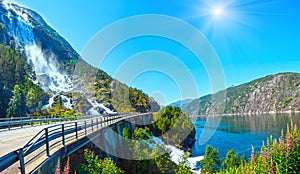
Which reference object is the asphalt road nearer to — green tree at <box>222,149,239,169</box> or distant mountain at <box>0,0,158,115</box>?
green tree at <box>222,149,239,169</box>

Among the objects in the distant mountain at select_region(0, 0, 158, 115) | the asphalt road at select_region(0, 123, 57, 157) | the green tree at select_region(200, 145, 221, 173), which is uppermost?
the distant mountain at select_region(0, 0, 158, 115)

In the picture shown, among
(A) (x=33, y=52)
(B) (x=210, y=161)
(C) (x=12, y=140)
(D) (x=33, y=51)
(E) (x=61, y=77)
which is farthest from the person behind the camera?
(D) (x=33, y=51)

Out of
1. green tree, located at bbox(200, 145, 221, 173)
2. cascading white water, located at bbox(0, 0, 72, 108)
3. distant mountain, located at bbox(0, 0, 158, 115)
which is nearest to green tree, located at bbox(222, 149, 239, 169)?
green tree, located at bbox(200, 145, 221, 173)

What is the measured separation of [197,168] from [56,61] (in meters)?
133

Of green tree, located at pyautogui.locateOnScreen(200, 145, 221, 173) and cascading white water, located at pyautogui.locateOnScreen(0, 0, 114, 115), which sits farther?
cascading white water, located at pyautogui.locateOnScreen(0, 0, 114, 115)

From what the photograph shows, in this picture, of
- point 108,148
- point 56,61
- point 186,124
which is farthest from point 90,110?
point 56,61

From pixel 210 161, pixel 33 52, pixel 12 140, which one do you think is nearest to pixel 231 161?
pixel 210 161

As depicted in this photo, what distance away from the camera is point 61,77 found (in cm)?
13800

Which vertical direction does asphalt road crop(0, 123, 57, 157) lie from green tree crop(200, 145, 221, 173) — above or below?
above

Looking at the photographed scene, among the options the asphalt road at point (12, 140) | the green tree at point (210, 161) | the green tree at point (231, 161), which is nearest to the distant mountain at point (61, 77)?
the green tree at point (210, 161)

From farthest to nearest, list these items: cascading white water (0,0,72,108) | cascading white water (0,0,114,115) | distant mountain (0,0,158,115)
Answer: cascading white water (0,0,72,108) → cascading white water (0,0,114,115) → distant mountain (0,0,158,115)

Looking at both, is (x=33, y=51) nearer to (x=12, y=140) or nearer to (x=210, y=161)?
(x=210, y=161)

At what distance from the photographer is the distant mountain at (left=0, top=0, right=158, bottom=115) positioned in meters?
83.4

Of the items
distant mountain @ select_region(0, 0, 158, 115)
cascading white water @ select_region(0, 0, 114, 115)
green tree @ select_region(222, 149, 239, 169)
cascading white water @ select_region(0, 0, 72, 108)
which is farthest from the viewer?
cascading white water @ select_region(0, 0, 72, 108)
